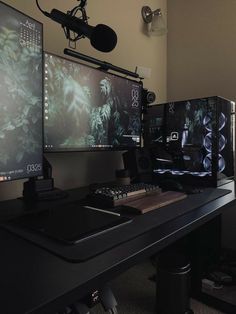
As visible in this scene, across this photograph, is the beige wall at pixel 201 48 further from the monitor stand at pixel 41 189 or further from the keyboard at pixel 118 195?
the monitor stand at pixel 41 189

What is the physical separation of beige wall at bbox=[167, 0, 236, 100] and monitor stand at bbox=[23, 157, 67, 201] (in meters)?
1.53

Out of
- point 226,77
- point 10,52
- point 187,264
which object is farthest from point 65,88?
point 226,77

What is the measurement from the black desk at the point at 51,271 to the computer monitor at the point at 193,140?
85 cm

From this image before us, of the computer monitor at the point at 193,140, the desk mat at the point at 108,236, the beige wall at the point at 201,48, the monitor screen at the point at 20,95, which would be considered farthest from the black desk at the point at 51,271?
the beige wall at the point at 201,48

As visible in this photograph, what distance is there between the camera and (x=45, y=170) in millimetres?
1073

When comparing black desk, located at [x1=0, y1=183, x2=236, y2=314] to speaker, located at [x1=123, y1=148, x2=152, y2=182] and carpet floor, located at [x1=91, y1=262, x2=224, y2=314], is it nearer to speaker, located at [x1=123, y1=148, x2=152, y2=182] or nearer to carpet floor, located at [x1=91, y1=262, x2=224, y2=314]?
speaker, located at [x1=123, y1=148, x2=152, y2=182]

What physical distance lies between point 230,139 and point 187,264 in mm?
828

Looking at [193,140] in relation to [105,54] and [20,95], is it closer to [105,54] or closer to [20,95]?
[105,54]

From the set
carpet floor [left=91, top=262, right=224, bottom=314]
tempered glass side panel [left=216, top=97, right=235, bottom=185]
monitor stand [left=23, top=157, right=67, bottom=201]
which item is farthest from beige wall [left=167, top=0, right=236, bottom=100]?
monitor stand [left=23, top=157, right=67, bottom=201]

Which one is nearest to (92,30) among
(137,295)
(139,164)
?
(139,164)

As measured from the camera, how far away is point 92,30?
1188 mm

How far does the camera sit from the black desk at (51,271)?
40cm

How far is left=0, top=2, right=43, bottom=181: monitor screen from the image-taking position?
2.64 feet

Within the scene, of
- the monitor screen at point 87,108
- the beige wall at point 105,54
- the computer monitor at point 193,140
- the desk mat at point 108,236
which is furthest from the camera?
the computer monitor at point 193,140
